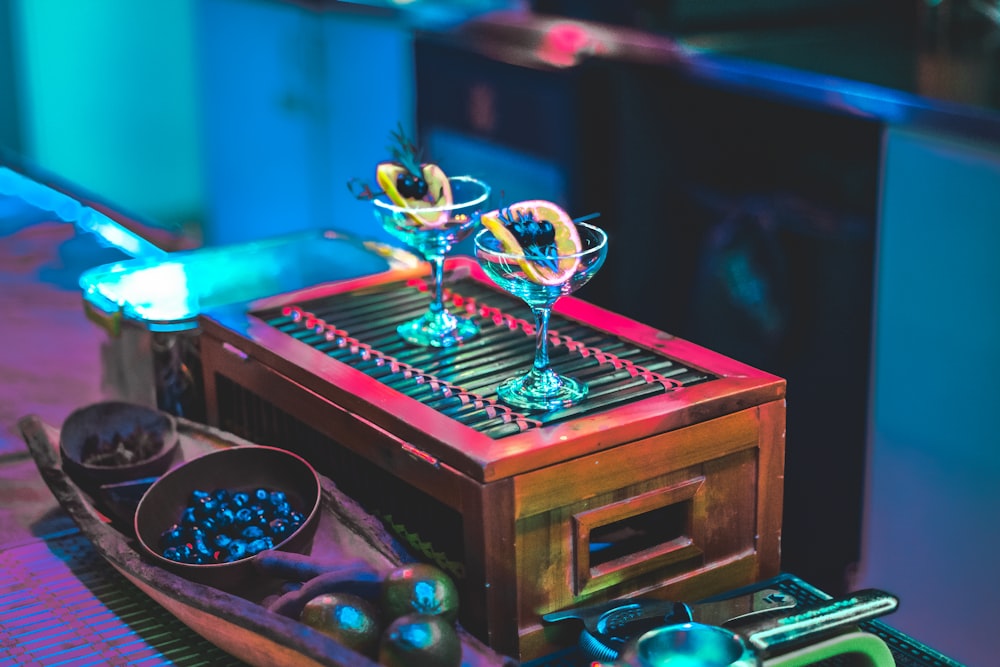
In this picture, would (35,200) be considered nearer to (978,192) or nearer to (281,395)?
(281,395)

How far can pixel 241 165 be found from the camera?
4449 millimetres

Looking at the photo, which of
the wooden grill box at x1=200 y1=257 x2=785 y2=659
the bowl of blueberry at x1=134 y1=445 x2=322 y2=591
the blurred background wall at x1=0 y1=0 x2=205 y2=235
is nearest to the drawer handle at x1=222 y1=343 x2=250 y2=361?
the wooden grill box at x1=200 y1=257 x2=785 y2=659

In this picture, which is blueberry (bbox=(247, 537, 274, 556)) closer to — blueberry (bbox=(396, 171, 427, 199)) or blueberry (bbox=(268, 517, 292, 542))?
blueberry (bbox=(268, 517, 292, 542))

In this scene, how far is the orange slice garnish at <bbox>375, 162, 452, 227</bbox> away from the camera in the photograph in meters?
1.41

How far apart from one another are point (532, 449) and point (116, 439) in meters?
0.56

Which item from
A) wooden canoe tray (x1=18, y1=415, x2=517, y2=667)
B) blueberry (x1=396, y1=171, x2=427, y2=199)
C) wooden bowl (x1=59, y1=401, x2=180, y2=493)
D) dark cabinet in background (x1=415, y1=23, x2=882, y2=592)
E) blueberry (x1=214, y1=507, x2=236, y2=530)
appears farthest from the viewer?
dark cabinet in background (x1=415, y1=23, x2=882, y2=592)

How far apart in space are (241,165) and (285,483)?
3.34 m

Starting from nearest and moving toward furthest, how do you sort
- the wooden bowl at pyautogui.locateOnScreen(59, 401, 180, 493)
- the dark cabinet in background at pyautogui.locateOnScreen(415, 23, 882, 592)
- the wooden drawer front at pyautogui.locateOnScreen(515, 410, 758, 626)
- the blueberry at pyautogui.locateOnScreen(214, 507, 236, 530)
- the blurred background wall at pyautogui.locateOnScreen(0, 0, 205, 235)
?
the wooden drawer front at pyautogui.locateOnScreen(515, 410, 758, 626), the blueberry at pyautogui.locateOnScreen(214, 507, 236, 530), the wooden bowl at pyautogui.locateOnScreen(59, 401, 180, 493), the dark cabinet in background at pyautogui.locateOnScreen(415, 23, 882, 592), the blurred background wall at pyautogui.locateOnScreen(0, 0, 205, 235)

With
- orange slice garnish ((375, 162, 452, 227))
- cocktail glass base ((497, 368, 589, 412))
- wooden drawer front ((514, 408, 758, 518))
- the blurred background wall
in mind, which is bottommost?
the blurred background wall

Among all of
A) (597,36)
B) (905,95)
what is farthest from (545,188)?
(905,95)

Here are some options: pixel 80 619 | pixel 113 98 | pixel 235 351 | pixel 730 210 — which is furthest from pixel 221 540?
pixel 113 98

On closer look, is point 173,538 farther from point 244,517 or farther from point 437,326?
point 437,326

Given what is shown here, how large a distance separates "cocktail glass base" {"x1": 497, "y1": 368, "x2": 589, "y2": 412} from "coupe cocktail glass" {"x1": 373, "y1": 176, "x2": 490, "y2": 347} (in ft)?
0.53

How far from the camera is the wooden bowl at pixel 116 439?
1316mm
